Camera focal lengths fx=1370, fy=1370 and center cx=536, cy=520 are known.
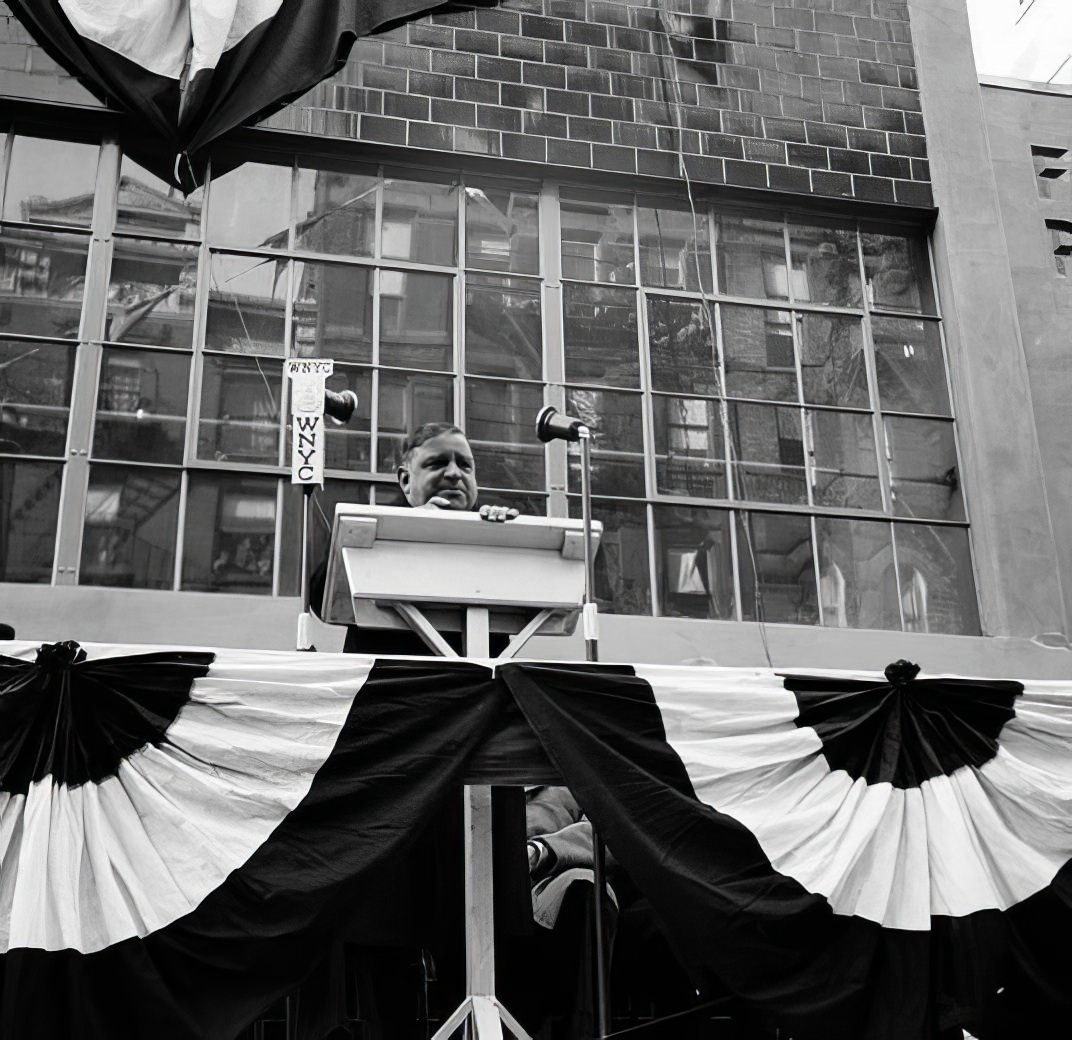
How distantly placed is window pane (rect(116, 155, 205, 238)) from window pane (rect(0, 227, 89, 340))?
11.8 inches

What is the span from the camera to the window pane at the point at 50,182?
747 cm

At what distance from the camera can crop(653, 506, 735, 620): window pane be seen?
7.48 meters

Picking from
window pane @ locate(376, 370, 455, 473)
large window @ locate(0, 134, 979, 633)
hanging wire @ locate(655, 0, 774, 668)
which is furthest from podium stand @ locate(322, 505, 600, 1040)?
hanging wire @ locate(655, 0, 774, 668)

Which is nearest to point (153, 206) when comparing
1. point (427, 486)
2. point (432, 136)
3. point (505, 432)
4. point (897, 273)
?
point (432, 136)

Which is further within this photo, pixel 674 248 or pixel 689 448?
pixel 674 248

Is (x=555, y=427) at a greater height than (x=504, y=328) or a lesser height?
lesser

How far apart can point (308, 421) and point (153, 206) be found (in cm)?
378

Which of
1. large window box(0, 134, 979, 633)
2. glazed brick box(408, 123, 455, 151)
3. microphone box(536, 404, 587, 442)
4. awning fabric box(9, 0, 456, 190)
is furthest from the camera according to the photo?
glazed brick box(408, 123, 455, 151)

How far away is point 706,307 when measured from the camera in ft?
26.7

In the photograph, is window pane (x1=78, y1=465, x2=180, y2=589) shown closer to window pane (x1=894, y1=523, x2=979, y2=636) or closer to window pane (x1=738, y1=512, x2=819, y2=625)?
window pane (x1=738, y1=512, x2=819, y2=625)

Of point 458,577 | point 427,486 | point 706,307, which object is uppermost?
point 706,307

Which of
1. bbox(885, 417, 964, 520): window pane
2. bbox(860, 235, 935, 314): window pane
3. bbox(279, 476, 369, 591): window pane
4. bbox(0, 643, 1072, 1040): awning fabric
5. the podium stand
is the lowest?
bbox(0, 643, 1072, 1040): awning fabric

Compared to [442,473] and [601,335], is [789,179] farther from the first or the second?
[442,473]

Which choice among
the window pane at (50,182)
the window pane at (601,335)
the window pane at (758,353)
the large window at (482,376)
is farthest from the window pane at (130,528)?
the window pane at (758,353)
